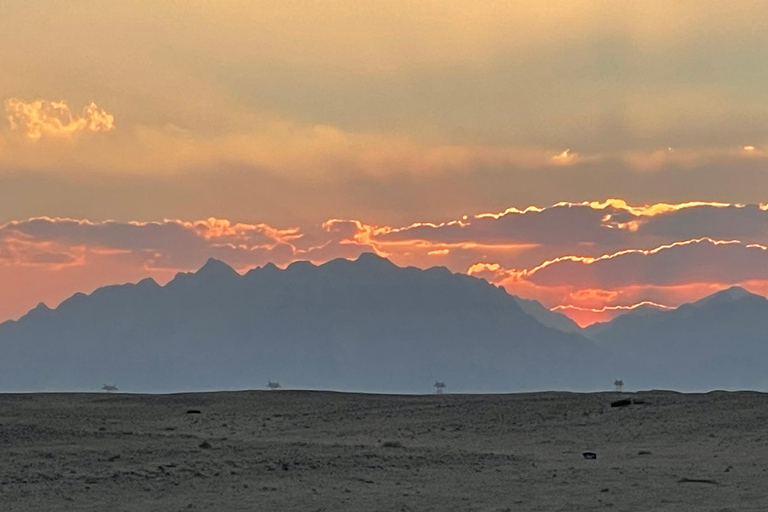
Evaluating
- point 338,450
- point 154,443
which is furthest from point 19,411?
point 338,450

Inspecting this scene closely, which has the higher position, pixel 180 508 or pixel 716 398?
pixel 716 398

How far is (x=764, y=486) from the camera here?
974 inches

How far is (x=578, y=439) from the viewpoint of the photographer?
1352 inches

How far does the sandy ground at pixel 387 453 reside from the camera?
2439 centimetres

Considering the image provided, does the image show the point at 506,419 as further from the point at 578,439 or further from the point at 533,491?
the point at 533,491

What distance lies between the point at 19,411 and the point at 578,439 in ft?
55.9

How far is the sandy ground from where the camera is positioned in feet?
80.0

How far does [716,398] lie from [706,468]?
12.5 metres

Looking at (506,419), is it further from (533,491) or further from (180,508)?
(180,508)

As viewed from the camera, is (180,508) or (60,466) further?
(60,466)

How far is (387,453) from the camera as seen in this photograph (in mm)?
30219

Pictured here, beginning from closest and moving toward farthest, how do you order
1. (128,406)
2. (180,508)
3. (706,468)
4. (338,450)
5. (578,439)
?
1. (180,508)
2. (706,468)
3. (338,450)
4. (578,439)
5. (128,406)

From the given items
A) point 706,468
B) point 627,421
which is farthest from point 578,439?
point 706,468

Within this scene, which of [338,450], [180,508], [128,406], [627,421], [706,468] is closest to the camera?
[180,508]
